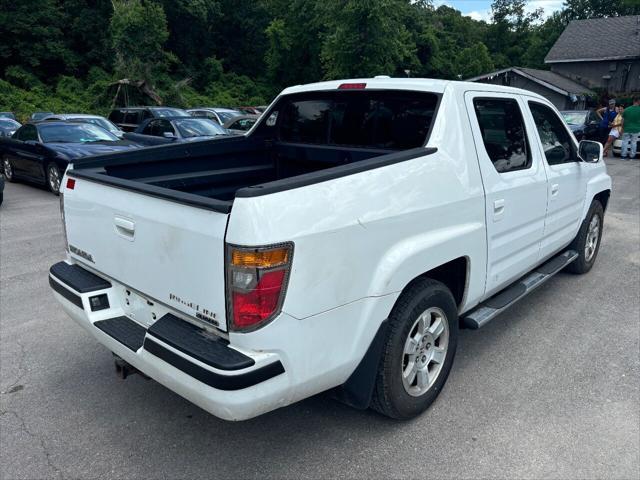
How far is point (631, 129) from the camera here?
16.1 metres

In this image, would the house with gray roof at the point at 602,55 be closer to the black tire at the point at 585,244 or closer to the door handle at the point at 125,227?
the black tire at the point at 585,244

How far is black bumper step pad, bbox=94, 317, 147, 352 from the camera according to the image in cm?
269

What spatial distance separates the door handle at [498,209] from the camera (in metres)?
3.41

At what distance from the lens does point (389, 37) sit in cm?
2403

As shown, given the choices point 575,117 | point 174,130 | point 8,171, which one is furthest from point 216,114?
point 575,117

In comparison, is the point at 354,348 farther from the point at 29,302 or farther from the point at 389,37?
the point at 389,37

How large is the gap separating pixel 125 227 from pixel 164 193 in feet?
1.26

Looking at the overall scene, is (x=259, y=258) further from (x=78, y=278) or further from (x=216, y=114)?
(x=216, y=114)

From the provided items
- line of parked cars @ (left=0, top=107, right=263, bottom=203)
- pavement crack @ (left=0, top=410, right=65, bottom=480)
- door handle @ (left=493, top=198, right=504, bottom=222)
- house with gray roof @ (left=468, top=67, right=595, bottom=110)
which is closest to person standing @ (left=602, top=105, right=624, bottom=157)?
line of parked cars @ (left=0, top=107, right=263, bottom=203)

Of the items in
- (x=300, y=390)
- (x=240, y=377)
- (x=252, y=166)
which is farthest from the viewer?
(x=252, y=166)

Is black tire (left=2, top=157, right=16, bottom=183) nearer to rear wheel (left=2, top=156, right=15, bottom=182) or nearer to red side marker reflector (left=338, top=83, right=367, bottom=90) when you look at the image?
rear wheel (left=2, top=156, right=15, bottom=182)

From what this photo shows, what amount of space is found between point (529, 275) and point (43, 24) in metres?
41.2

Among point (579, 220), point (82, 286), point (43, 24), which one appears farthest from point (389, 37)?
point (43, 24)

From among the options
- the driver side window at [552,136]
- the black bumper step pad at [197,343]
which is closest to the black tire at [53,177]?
the black bumper step pad at [197,343]
